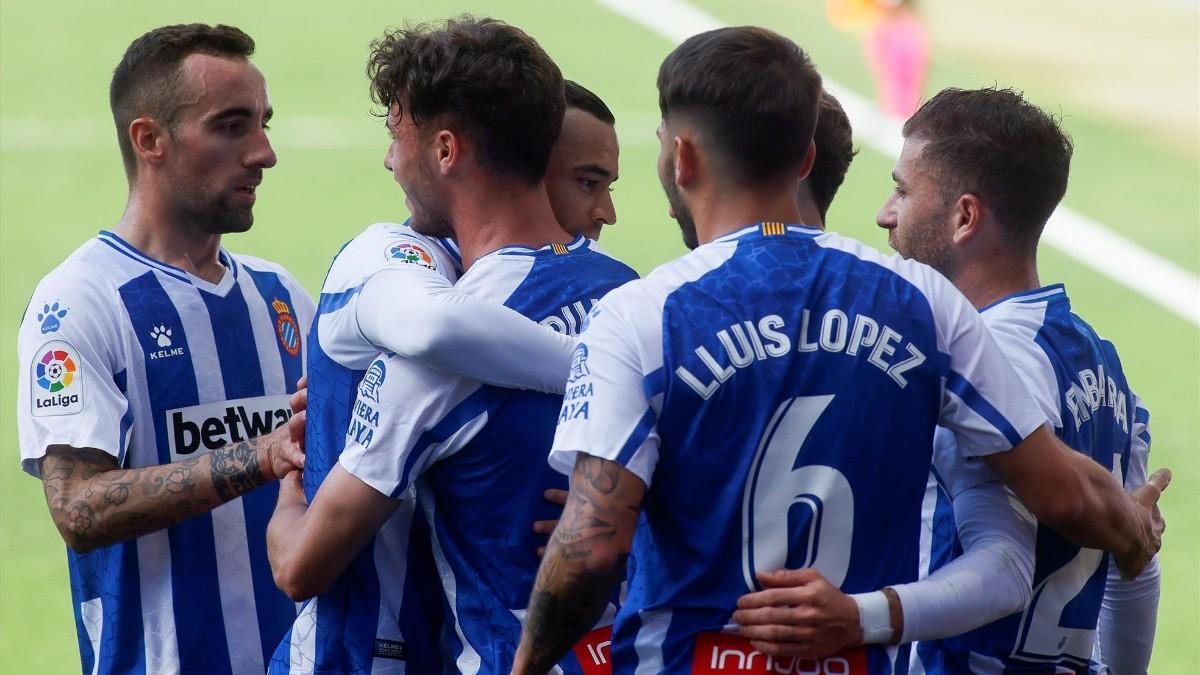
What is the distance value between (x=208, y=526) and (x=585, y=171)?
1.39 m

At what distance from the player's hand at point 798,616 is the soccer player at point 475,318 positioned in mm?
578

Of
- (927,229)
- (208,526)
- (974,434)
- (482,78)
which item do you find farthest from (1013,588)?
(208,526)

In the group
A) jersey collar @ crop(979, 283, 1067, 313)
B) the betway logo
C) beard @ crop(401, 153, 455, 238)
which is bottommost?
the betway logo

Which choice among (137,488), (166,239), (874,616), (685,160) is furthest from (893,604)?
(166,239)

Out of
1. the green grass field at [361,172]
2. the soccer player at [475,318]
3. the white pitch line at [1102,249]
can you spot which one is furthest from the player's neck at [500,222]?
the white pitch line at [1102,249]

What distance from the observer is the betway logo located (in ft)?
13.6

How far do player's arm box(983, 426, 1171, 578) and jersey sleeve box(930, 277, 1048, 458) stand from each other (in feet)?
0.15

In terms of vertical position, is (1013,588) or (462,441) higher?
(462,441)

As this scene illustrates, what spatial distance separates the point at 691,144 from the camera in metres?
3.09

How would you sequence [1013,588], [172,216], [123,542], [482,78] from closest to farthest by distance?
[1013,588], [482,78], [123,542], [172,216]

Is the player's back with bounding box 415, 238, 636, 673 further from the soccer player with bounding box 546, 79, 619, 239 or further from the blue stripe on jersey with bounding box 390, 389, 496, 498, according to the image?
the soccer player with bounding box 546, 79, 619, 239

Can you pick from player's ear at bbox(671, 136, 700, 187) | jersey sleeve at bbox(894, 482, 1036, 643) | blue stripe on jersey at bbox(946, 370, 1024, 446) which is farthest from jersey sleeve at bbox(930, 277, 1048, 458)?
player's ear at bbox(671, 136, 700, 187)

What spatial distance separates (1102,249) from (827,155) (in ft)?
35.7

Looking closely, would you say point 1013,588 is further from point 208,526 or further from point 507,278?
point 208,526
